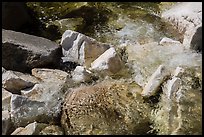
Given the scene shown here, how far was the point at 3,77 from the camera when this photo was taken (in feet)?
18.0

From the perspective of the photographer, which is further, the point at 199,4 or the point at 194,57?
the point at 199,4

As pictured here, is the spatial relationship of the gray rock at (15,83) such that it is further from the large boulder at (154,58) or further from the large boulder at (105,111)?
the large boulder at (154,58)

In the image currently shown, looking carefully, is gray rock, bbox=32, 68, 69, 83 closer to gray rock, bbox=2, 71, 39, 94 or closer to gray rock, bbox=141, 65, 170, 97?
gray rock, bbox=2, 71, 39, 94

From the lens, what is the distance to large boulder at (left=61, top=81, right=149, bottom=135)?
4.72 metres

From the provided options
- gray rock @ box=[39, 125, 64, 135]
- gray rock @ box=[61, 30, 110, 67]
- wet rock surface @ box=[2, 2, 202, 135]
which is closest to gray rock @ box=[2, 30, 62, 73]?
wet rock surface @ box=[2, 2, 202, 135]

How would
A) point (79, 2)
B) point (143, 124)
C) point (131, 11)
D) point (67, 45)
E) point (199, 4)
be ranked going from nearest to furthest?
point (143, 124) → point (67, 45) → point (199, 4) → point (131, 11) → point (79, 2)

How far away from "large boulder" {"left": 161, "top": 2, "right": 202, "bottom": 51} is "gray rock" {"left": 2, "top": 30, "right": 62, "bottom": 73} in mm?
1905

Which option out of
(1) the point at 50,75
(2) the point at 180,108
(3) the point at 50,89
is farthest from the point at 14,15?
(2) the point at 180,108

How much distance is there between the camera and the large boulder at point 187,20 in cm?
606

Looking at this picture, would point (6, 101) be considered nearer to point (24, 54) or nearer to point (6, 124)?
point (6, 124)

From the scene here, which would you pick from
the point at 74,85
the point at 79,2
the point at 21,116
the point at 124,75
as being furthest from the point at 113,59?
the point at 79,2

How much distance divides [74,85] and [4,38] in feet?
4.06

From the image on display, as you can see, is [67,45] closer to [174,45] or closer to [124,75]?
[124,75]

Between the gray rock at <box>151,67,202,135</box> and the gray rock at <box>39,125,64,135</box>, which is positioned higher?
the gray rock at <box>151,67,202,135</box>
